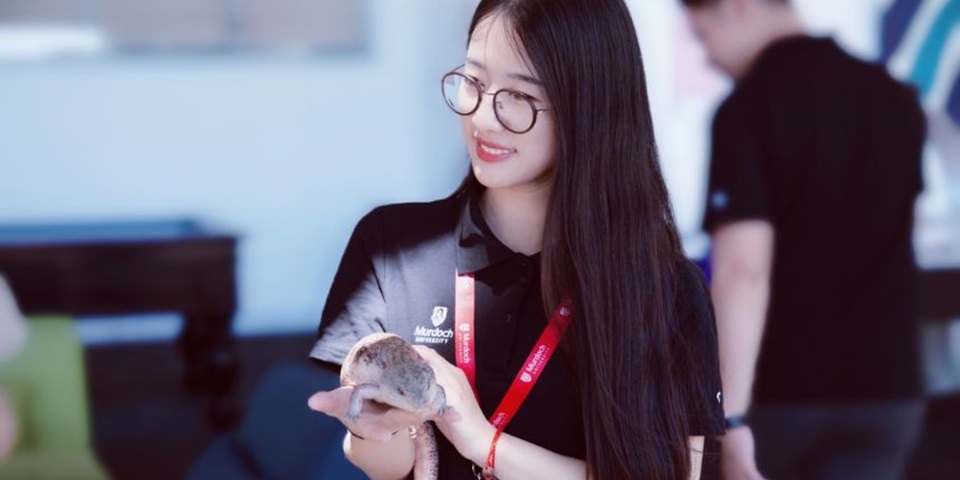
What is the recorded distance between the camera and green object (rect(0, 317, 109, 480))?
2764 millimetres

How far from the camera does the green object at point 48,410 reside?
2764 millimetres

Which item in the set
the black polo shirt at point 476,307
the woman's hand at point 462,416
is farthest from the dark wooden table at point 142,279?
the woman's hand at point 462,416

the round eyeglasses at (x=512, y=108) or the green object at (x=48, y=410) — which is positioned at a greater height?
the round eyeglasses at (x=512, y=108)

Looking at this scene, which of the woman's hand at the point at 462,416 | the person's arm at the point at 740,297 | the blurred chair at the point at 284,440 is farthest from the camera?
the blurred chair at the point at 284,440

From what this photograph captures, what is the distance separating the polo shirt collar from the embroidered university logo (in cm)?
5

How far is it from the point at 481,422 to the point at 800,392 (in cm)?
142

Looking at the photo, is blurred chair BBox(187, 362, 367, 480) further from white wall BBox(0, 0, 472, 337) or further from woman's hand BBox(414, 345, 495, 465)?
white wall BBox(0, 0, 472, 337)

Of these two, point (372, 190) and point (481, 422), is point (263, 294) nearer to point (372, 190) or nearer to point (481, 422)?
point (372, 190)

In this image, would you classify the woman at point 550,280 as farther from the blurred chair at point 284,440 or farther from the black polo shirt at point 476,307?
the blurred chair at point 284,440

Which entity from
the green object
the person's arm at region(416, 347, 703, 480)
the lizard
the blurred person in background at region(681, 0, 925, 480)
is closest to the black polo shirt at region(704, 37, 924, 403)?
the blurred person in background at region(681, 0, 925, 480)

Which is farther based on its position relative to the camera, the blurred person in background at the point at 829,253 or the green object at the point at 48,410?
the green object at the point at 48,410

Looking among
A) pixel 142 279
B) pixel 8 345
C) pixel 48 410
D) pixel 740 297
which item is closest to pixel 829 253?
pixel 740 297

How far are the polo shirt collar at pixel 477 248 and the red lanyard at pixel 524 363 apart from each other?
3 cm

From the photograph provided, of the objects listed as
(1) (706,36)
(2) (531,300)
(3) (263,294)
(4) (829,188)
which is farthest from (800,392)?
(3) (263,294)
